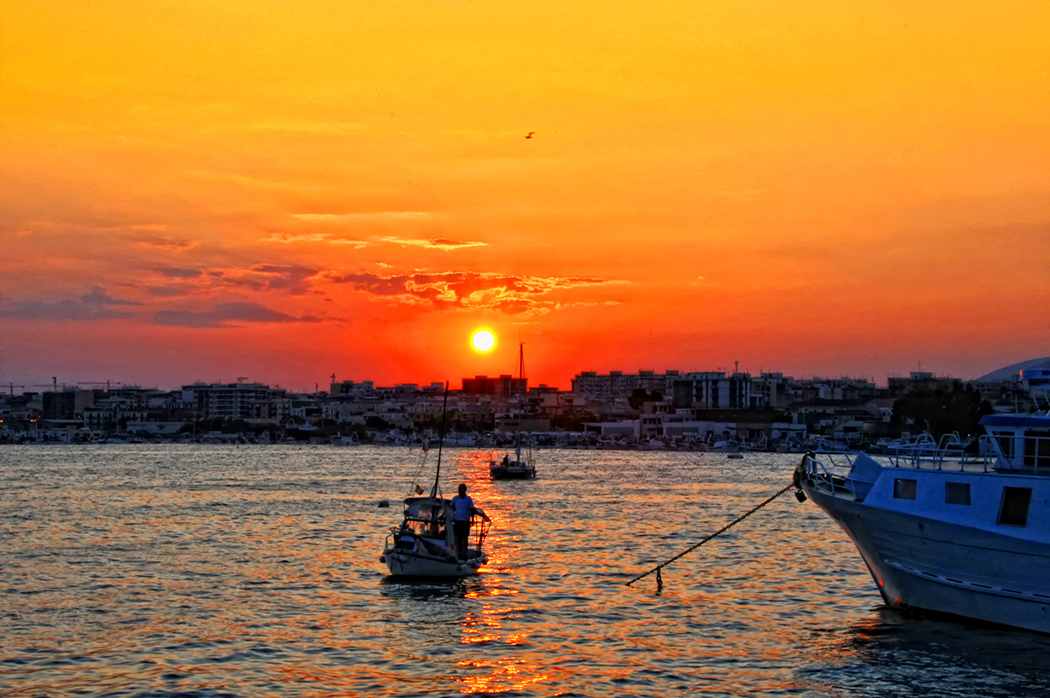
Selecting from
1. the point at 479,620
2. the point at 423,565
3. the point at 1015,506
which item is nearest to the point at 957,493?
the point at 1015,506

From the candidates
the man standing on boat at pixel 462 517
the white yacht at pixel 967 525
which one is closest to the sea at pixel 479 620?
the white yacht at pixel 967 525

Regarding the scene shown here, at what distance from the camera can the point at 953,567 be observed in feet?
87.6

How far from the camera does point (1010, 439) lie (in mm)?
27859

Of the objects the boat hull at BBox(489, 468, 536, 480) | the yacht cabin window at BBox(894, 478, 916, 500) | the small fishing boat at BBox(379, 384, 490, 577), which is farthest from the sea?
the boat hull at BBox(489, 468, 536, 480)

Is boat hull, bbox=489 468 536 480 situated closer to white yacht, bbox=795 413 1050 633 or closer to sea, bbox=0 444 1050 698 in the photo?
sea, bbox=0 444 1050 698

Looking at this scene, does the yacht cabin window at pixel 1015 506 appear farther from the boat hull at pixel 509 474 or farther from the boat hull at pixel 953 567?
the boat hull at pixel 509 474

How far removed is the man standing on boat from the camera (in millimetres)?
33281

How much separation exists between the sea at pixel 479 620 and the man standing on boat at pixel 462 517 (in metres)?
1.28

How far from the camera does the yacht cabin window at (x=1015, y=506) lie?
25828 millimetres

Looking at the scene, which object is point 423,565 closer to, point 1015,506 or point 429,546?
point 429,546

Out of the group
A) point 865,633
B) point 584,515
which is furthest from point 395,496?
point 865,633

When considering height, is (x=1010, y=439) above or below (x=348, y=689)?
above

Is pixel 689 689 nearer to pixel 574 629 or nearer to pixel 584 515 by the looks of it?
pixel 574 629

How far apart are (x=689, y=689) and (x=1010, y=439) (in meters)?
11.0
